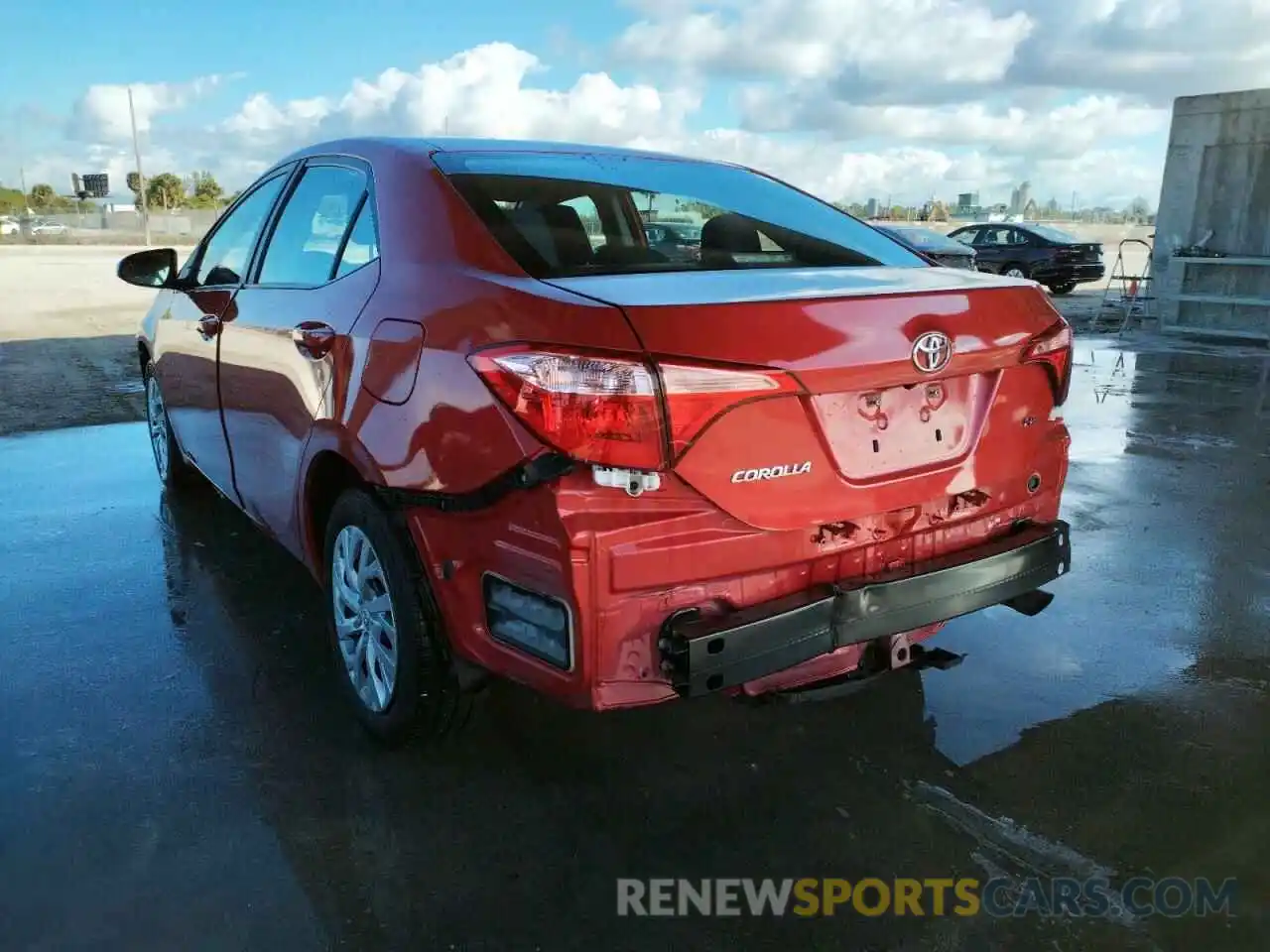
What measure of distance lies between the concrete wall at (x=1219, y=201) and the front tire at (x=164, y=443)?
1336 centimetres

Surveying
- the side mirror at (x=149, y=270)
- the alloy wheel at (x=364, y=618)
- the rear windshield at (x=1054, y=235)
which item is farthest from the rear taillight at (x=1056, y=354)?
the rear windshield at (x=1054, y=235)

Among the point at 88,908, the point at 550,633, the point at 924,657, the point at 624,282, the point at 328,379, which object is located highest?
the point at 624,282

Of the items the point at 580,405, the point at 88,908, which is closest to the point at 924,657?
the point at 580,405

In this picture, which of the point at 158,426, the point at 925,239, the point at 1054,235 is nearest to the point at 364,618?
the point at 158,426

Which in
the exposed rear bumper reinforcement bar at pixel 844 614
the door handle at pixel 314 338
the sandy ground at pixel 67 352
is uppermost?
the door handle at pixel 314 338

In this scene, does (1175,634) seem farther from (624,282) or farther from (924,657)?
(624,282)

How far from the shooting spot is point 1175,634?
3.83 metres

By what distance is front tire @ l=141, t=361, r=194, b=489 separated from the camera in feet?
17.6

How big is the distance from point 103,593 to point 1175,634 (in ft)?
14.1

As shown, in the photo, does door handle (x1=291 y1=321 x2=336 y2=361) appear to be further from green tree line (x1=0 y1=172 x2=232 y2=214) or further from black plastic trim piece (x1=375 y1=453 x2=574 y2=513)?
green tree line (x1=0 y1=172 x2=232 y2=214)

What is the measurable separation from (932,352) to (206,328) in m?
2.96

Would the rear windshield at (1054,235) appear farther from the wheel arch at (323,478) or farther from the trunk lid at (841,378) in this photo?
the wheel arch at (323,478)

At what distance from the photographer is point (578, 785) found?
2.83 meters

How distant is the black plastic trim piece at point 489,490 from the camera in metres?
2.15
